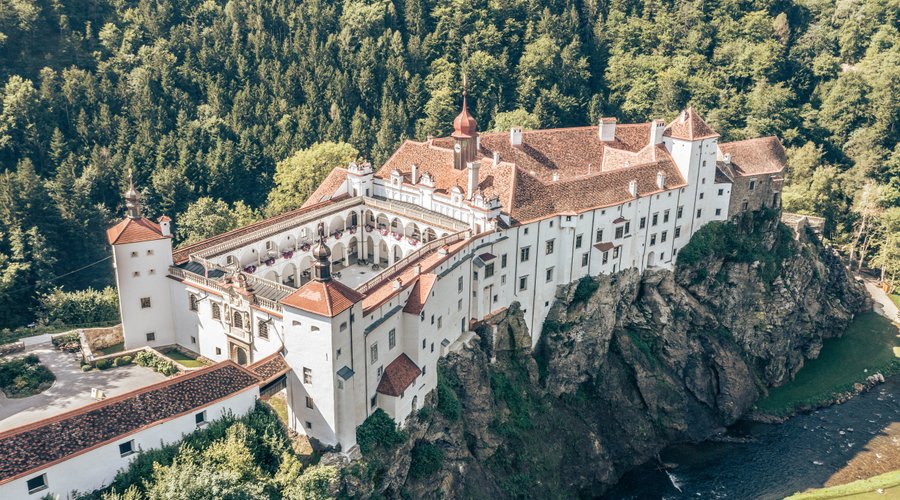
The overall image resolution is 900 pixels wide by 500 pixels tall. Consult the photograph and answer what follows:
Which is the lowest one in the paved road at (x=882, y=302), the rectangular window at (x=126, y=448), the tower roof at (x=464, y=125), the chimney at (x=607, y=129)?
the paved road at (x=882, y=302)

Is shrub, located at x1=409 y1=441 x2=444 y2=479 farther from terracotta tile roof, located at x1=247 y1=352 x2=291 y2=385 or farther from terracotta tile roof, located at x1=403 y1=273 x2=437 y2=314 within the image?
terracotta tile roof, located at x1=247 y1=352 x2=291 y2=385

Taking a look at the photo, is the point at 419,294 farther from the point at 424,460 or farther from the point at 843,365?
the point at 843,365

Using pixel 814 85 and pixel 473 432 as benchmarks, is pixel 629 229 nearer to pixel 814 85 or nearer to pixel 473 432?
pixel 473 432

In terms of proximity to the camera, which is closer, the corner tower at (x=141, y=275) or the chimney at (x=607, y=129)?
the corner tower at (x=141, y=275)

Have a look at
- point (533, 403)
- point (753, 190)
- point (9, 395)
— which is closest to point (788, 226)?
point (753, 190)


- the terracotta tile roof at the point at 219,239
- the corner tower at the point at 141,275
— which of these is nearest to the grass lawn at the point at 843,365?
the terracotta tile roof at the point at 219,239

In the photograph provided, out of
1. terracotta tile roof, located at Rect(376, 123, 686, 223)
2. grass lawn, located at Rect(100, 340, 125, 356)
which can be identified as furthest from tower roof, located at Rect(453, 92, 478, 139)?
grass lawn, located at Rect(100, 340, 125, 356)

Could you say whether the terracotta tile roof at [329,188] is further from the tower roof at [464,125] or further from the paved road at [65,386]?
the paved road at [65,386]
